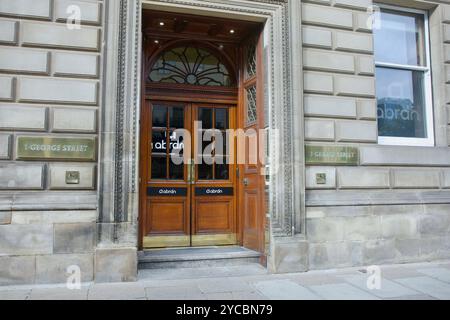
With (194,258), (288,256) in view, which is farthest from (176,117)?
(288,256)

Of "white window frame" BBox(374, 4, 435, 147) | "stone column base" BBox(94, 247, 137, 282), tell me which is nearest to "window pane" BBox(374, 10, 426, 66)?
"white window frame" BBox(374, 4, 435, 147)

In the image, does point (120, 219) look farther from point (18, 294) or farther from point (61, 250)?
point (18, 294)

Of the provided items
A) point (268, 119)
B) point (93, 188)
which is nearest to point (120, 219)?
point (93, 188)

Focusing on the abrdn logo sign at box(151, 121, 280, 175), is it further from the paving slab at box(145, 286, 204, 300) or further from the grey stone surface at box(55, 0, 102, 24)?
the paving slab at box(145, 286, 204, 300)

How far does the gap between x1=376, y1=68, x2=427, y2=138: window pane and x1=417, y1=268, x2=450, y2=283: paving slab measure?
110 inches

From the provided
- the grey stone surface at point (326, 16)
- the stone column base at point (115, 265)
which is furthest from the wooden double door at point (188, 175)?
the grey stone surface at point (326, 16)

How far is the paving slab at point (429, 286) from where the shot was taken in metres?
6.09

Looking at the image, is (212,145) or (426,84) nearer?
(212,145)

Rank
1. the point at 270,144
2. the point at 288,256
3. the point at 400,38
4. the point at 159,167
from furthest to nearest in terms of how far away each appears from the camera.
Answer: the point at 400,38 → the point at 159,167 → the point at 270,144 → the point at 288,256

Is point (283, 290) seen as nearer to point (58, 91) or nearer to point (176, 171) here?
point (176, 171)

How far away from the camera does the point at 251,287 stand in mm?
6367

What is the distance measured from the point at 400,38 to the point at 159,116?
18.2ft

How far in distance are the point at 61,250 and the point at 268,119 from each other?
13.5ft

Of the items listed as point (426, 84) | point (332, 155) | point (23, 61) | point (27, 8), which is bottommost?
point (332, 155)
